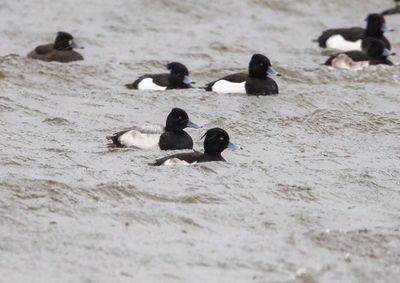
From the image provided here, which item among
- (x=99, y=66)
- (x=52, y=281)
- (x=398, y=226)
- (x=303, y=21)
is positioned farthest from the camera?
(x=303, y=21)

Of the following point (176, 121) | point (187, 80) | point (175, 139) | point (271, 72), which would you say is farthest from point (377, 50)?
point (175, 139)

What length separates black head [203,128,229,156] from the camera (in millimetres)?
10203

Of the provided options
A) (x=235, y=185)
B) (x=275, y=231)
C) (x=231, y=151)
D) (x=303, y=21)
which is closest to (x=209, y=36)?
(x=303, y=21)

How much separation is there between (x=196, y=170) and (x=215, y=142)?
55 cm

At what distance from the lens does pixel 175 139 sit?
A: 1084 cm

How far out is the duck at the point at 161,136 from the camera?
10.7 metres

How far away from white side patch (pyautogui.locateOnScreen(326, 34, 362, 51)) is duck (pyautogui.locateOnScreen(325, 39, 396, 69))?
1.13 meters

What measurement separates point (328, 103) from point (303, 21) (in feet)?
19.1

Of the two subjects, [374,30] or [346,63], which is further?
[374,30]

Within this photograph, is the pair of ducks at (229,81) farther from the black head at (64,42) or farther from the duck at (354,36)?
the duck at (354,36)

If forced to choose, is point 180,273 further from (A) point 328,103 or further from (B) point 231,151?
(A) point 328,103

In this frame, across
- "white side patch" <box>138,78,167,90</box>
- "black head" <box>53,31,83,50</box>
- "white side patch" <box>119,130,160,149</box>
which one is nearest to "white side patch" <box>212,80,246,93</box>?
"white side patch" <box>138,78,167,90</box>

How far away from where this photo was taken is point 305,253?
777cm

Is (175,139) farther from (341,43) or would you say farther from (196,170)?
(341,43)
